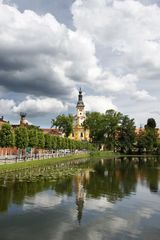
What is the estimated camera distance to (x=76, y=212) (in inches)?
926

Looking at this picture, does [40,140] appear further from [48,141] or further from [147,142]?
[147,142]

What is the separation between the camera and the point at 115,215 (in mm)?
22859

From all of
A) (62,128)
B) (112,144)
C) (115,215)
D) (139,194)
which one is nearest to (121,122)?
(112,144)

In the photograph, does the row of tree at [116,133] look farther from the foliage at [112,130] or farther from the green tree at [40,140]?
the green tree at [40,140]

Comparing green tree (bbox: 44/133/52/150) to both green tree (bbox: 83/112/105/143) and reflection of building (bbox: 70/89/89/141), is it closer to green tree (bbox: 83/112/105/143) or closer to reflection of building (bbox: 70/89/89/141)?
green tree (bbox: 83/112/105/143)

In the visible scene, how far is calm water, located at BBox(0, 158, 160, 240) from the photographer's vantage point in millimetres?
18344

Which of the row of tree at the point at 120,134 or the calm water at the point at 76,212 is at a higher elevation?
the row of tree at the point at 120,134

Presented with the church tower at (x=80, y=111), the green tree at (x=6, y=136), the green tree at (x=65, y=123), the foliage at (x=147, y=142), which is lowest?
the green tree at (x=6, y=136)

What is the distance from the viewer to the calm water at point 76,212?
18.3 m

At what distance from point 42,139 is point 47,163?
15.1 m

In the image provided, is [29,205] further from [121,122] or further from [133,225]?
[121,122]

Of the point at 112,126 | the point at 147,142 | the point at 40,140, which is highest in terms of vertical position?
the point at 112,126

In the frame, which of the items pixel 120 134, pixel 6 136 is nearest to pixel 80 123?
pixel 120 134

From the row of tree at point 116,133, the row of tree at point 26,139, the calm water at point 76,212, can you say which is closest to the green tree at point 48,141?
the row of tree at point 26,139
